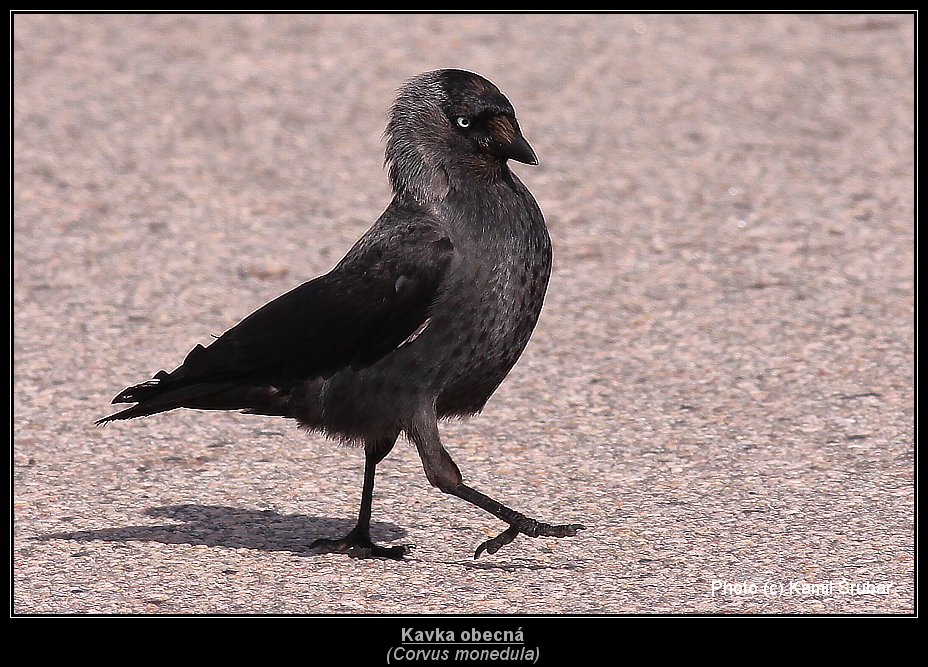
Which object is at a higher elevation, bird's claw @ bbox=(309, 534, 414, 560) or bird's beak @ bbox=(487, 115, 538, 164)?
bird's beak @ bbox=(487, 115, 538, 164)

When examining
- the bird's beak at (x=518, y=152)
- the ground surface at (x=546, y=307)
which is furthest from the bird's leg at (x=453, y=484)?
the bird's beak at (x=518, y=152)

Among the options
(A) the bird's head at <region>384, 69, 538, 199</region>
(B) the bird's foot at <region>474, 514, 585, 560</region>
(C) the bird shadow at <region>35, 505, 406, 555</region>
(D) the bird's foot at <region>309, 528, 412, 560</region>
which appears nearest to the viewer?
(B) the bird's foot at <region>474, 514, 585, 560</region>

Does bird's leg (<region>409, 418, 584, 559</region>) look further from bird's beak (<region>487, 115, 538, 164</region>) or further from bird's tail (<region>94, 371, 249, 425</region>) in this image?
bird's beak (<region>487, 115, 538, 164</region>)

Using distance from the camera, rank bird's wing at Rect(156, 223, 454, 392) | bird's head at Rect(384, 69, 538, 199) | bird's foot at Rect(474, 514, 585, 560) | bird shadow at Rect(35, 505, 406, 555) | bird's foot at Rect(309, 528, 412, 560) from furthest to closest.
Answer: bird shadow at Rect(35, 505, 406, 555) → bird's foot at Rect(309, 528, 412, 560) → bird's head at Rect(384, 69, 538, 199) → bird's foot at Rect(474, 514, 585, 560) → bird's wing at Rect(156, 223, 454, 392)

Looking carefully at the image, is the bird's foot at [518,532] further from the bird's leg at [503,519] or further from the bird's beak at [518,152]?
the bird's beak at [518,152]

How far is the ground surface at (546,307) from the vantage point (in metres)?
6.02

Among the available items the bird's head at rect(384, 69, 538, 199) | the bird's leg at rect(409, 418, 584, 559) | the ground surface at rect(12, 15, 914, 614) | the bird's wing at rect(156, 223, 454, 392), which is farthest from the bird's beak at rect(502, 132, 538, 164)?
the ground surface at rect(12, 15, 914, 614)

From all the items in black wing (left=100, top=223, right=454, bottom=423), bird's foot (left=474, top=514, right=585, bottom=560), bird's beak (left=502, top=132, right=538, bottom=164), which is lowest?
bird's foot (left=474, top=514, right=585, bottom=560)

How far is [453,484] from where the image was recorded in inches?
231

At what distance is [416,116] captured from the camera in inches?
238

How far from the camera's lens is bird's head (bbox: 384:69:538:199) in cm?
595

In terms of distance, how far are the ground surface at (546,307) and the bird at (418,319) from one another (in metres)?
0.51

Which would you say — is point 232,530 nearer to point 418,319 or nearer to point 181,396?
point 181,396

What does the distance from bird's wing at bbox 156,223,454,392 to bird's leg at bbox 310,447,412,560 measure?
0.48 metres
